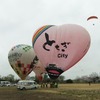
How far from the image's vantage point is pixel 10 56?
59.5 m

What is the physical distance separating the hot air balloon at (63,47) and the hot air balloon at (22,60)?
21911 mm

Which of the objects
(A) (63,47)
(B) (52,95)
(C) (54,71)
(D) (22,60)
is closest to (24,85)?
(D) (22,60)

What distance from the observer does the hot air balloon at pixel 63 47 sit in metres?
33.8

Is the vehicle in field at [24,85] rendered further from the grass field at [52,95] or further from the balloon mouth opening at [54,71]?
the balloon mouth opening at [54,71]

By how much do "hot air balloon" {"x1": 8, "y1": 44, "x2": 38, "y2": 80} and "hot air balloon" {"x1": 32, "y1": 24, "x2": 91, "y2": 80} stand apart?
2191 cm

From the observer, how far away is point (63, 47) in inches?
1350

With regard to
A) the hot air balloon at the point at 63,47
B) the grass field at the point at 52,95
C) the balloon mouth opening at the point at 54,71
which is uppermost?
the hot air balloon at the point at 63,47

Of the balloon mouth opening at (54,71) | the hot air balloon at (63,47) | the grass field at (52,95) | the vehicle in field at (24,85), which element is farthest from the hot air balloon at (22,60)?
the balloon mouth opening at (54,71)

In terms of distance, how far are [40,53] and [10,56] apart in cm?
2413

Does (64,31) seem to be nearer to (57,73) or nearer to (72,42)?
(72,42)

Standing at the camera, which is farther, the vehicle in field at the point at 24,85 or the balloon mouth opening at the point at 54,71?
the vehicle in field at the point at 24,85

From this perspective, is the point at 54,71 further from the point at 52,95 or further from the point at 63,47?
the point at 52,95

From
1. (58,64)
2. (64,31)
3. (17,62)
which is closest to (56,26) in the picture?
(64,31)

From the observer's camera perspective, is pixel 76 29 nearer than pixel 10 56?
Yes
